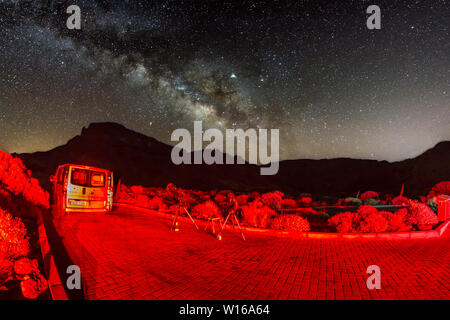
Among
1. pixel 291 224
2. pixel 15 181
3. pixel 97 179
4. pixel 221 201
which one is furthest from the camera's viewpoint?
pixel 221 201

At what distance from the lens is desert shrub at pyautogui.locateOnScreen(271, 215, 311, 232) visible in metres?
8.25

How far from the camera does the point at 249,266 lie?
4941mm

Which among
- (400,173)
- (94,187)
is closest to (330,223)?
(94,187)

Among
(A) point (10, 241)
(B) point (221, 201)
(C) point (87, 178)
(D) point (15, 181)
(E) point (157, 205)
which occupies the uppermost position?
(C) point (87, 178)

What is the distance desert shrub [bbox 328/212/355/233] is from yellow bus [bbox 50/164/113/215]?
442 inches

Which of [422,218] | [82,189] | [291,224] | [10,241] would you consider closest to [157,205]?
[82,189]

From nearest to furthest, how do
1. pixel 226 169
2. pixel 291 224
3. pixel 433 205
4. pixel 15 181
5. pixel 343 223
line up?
pixel 291 224, pixel 343 223, pixel 15 181, pixel 433 205, pixel 226 169

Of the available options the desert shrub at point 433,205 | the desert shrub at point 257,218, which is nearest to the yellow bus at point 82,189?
the desert shrub at point 257,218

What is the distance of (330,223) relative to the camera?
9.65 meters

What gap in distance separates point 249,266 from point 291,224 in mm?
3943

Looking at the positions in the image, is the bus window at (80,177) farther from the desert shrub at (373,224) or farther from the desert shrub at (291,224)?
the desert shrub at (373,224)

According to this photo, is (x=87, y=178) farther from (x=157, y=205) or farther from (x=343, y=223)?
(x=343, y=223)

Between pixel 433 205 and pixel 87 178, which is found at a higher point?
pixel 87 178
